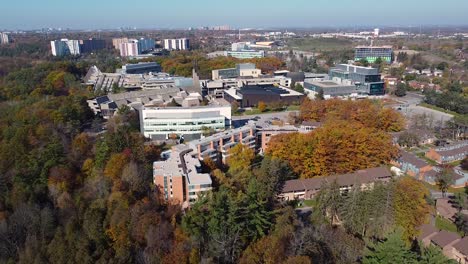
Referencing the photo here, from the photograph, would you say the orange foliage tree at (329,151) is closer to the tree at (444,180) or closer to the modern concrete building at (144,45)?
the tree at (444,180)

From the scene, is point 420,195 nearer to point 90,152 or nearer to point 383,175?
point 383,175

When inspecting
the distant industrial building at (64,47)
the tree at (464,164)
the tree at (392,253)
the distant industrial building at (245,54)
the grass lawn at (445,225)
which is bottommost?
the grass lawn at (445,225)

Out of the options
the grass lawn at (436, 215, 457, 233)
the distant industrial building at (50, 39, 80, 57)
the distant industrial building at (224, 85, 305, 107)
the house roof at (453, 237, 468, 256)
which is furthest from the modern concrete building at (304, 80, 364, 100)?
the distant industrial building at (50, 39, 80, 57)

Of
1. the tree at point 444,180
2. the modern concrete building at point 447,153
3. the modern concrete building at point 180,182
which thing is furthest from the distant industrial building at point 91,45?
the tree at point 444,180

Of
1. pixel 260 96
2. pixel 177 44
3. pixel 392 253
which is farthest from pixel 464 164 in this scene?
pixel 177 44

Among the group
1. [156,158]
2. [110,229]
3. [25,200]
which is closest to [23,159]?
[25,200]

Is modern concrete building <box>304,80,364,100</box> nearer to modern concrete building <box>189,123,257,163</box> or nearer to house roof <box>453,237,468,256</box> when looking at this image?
modern concrete building <box>189,123,257,163</box>
